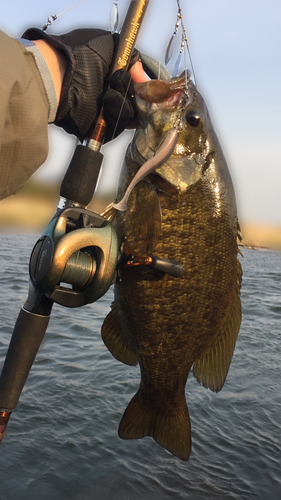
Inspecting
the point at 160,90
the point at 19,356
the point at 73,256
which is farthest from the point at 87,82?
the point at 19,356

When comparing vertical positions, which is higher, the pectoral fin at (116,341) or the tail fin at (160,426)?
the pectoral fin at (116,341)

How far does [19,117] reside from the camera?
156 cm

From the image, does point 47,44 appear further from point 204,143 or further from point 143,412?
point 143,412

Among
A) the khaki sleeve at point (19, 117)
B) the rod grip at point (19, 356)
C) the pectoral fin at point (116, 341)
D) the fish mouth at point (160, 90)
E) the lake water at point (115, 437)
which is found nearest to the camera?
the khaki sleeve at point (19, 117)

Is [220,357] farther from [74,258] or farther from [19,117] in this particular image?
[19,117]

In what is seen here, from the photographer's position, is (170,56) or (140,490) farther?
(140,490)

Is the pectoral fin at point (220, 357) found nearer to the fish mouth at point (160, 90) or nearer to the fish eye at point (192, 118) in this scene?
the fish eye at point (192, 118)

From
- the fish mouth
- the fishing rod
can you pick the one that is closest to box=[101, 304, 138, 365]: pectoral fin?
the fishing rod

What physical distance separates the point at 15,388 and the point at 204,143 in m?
1.70

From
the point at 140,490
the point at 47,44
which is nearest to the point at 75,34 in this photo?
the point at 47,44

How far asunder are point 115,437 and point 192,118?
114 inches

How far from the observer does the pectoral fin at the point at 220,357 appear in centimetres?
270

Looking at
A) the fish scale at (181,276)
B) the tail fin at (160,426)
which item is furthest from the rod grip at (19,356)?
the tail fin at (160,426)

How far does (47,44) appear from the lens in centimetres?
192
